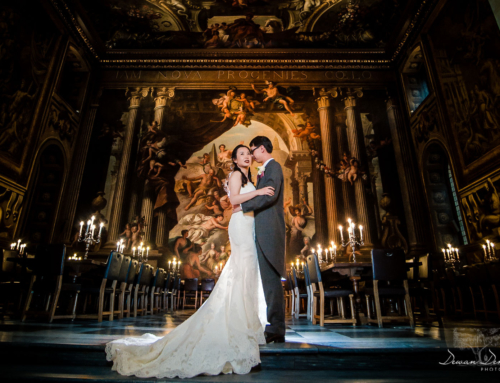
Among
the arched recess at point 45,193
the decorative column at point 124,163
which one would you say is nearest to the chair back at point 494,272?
the decorative column at point 124,163

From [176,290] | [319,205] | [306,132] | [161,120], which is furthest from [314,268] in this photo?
[161,120]

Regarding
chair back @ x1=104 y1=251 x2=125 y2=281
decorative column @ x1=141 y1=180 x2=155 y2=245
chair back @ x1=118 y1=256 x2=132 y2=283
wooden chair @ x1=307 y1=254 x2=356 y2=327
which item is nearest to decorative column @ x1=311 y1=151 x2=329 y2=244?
wooden chair @ x1=307 y1=254 x2=356 y2=327

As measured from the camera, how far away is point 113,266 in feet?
15.0

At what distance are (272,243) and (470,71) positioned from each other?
7.76 m

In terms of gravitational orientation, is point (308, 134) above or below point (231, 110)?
below

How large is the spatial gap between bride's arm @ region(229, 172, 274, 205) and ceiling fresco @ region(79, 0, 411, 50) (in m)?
9.82

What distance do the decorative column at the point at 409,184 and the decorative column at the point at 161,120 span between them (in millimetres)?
7153

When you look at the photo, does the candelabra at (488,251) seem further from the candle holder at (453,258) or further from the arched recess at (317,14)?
the arched recess at (317,14)

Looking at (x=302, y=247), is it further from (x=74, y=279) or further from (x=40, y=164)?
(x=40, y=164)

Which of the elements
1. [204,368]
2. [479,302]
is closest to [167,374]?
[204,368]

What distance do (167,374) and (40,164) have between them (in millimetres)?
9550

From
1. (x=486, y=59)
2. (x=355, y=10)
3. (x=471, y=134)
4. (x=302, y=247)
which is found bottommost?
(x=302, y=247)

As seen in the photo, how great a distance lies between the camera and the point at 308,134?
9938 mm

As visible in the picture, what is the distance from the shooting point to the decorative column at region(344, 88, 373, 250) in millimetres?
8836
